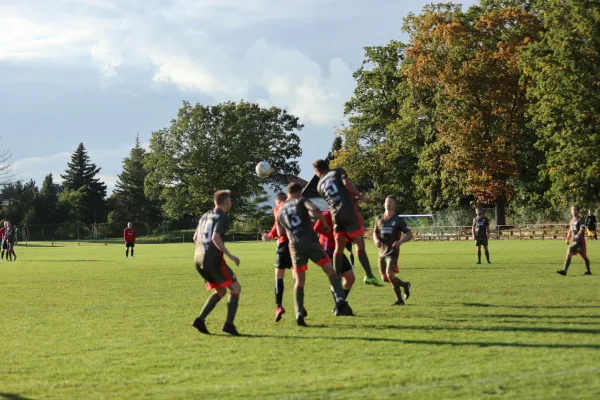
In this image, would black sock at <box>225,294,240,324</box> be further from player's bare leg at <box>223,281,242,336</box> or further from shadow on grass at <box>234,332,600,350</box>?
shadow on grass at <box>234,332,600,350</box>

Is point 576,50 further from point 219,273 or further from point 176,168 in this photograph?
point 176,168

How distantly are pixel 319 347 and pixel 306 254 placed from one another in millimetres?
2044

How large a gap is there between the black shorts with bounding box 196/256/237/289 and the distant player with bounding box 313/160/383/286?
2.40 metres

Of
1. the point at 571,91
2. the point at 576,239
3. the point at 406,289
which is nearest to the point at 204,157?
the point at 571,91

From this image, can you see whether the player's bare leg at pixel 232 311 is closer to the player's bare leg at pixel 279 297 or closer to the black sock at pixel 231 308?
the black sock at pixel 231 308

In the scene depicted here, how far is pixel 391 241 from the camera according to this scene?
483 inches

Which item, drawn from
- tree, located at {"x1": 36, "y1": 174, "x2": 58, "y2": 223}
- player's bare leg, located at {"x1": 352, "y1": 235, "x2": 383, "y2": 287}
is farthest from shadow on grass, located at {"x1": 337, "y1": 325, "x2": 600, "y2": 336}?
tree, located at {"x1": 36, "y1": 174, "x2": 58, "y2": 223}

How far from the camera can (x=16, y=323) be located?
37.3ft

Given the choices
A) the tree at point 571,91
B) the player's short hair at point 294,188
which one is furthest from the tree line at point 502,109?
the player's short hair at point 294,188

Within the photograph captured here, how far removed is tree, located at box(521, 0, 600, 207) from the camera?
43.1 m

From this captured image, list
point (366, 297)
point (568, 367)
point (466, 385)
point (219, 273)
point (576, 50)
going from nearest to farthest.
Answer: point (466, 385) → point (568, 367) → point (219, 273) → point (366, 297) → point (576, 50)

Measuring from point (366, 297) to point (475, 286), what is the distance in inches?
121

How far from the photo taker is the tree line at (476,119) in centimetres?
4391

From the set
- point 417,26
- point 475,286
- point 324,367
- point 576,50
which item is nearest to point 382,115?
point 417,26
